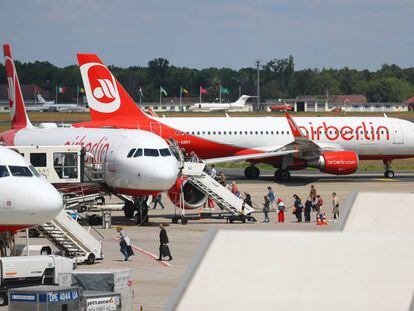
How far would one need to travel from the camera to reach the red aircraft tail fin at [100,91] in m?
61.0

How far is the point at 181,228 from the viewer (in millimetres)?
41344

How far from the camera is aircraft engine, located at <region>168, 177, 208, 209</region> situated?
43.4m

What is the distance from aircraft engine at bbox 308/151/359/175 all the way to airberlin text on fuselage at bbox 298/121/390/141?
4017mm

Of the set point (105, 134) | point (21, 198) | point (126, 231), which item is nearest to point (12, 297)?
point (21, 198)

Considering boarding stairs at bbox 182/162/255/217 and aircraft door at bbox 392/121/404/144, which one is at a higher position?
aircraft door at bbox 392/121/404/144

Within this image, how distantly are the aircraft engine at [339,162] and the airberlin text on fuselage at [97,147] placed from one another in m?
17.9

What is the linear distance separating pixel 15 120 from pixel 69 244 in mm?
22719

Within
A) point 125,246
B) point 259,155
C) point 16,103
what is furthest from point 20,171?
point 259,155

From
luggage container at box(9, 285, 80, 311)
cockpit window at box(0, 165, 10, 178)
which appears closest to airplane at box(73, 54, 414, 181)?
cockpit window at box(0, 165, 10, 178)

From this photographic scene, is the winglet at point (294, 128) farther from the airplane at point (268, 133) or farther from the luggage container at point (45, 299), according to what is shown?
the luggage container at point (45, 299)

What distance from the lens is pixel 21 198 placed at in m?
25.3

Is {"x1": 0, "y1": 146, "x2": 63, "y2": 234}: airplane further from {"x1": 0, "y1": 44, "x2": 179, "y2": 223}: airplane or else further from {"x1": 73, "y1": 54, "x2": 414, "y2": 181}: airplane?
{"x1": 73, "y1": 54, "x2": 414, "y2": 181}: airplane

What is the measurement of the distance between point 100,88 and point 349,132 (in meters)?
14.5

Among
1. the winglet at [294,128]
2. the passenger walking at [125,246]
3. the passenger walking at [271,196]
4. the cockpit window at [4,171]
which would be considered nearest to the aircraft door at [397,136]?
the winglet at [294,128]
